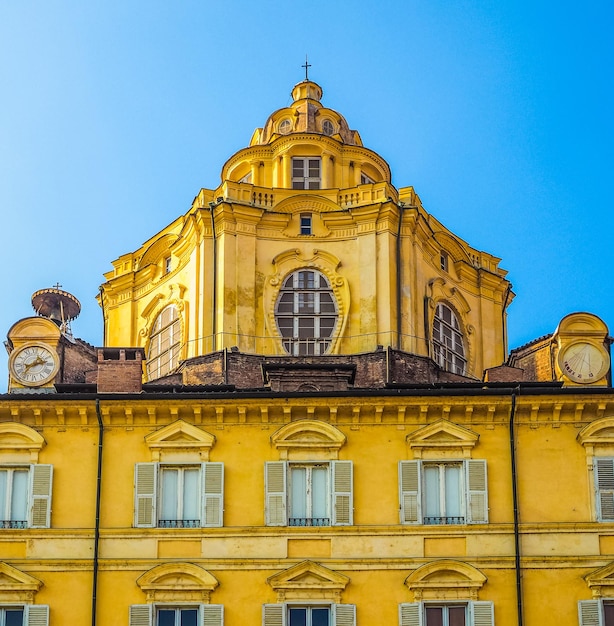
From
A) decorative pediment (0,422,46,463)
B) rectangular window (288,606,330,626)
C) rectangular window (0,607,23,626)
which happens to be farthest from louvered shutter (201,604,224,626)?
decorative pediment (0,422,46,463)

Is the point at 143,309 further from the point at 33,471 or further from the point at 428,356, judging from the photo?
the point at 33,471

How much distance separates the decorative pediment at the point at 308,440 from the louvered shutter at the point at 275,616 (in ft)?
13.1

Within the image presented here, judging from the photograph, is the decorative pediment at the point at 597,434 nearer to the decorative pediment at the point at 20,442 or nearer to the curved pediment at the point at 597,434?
the curved pediment at the point at 597,434

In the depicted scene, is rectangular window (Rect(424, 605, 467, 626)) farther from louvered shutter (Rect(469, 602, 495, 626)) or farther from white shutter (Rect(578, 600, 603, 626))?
white shutter (Rect(578, 600, 603, 626))

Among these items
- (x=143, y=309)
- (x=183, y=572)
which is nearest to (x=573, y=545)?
(x=183, y=572)

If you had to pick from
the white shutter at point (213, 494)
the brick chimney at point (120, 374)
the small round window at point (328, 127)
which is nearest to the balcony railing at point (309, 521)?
the white shutter at point (213, 494)

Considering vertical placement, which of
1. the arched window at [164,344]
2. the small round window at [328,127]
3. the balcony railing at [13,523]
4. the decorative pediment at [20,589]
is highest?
the small round window at [328,127]

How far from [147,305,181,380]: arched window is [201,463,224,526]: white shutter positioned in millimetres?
12640

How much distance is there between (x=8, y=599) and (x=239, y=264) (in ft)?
55.0

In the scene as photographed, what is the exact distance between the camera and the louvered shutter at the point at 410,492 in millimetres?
42938

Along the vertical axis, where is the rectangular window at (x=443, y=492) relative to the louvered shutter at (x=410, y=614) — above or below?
above

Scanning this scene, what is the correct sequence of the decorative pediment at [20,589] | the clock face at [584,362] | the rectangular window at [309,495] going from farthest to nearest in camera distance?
the clock face at [584,362]
the rectangular window at [309,495]
the decorative pediment at [20,589]

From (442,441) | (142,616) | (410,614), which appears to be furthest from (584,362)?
(142,616)

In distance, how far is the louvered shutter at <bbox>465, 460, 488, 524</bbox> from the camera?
42.9 meters
